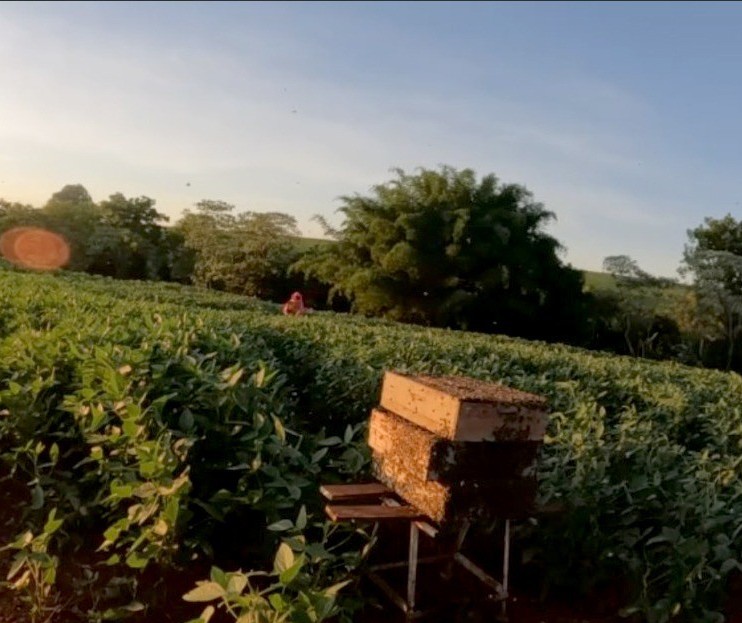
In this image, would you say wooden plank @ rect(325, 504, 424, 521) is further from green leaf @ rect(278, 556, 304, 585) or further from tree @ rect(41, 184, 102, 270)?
tree @ rect(41, 184, 102, 270)

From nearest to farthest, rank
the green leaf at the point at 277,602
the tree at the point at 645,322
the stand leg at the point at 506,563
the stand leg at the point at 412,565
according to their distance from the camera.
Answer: the green leaf at the point at 277,602, the stand leg at the point at 412,565, the stand leg at the point at 506,563, the tree at the point at 645,322

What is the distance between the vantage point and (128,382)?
3.00m

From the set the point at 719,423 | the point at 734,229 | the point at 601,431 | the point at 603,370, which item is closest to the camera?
the point at 601,431

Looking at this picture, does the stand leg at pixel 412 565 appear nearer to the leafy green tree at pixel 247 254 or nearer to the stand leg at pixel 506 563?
the stand leg at pixel 506 563

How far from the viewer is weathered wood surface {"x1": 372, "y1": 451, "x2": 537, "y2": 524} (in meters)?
2.46

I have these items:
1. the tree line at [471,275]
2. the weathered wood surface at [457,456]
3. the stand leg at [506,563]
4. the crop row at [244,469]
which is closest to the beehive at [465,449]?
the weathered wood surface at [457,456]

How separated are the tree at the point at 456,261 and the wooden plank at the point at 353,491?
24.7 meters

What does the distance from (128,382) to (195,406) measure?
0.29 m

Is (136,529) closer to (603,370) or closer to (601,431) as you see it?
(601,431)

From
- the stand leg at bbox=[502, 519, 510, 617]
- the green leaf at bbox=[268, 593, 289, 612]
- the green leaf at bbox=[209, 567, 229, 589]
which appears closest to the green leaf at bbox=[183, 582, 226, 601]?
the green leaf at bbox=[209, 567, 229, 589]

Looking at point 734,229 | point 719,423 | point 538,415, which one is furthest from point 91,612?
point 734,229

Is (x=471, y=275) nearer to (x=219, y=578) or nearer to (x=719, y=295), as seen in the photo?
(x=719, y=295)

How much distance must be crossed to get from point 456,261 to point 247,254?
33.7 ft

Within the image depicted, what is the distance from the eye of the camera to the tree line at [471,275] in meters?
28.2
